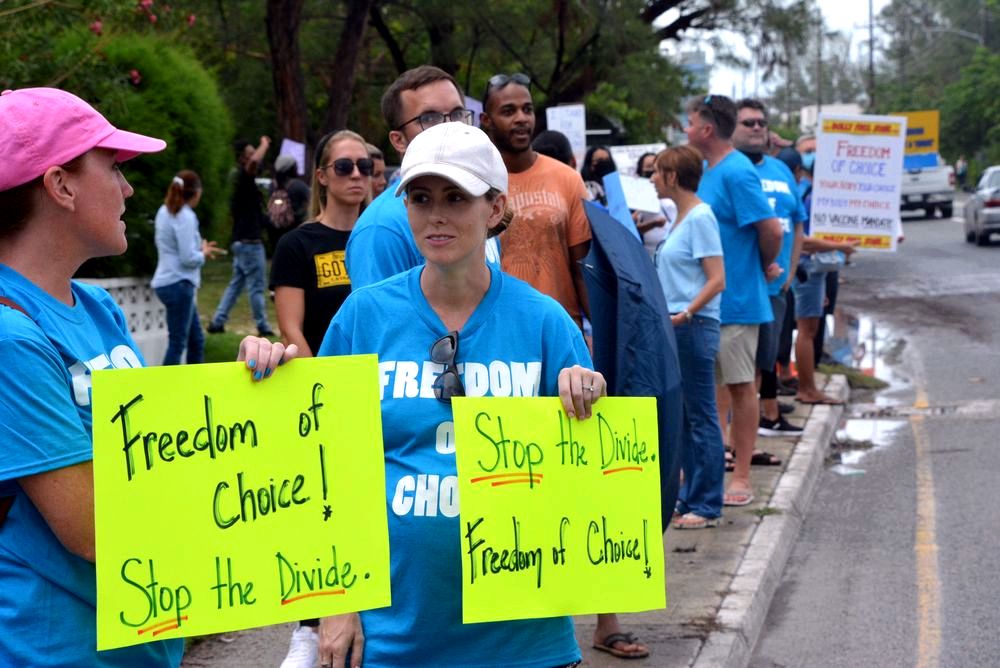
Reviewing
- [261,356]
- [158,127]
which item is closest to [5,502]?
[261,356]

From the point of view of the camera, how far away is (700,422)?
6926mm

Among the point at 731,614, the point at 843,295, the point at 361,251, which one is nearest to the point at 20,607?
the point at 361,251

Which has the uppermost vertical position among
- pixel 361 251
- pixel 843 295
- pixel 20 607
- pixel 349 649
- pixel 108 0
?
pixel 108 0

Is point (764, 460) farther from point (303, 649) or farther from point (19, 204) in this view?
point (19, 204)

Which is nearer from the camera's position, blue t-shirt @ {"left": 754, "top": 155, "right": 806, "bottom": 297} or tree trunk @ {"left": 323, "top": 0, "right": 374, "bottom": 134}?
blue t-shirt @ {"left": 754, "top": 155, "right": 806, "bottom": 297}

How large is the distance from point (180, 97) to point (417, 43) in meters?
15.9

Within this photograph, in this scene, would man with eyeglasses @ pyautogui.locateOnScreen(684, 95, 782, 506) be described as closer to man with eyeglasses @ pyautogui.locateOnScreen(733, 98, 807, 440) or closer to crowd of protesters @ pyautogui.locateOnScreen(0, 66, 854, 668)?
man with eyeglasses @ pyautogui.locateOnScreen(733, 98, 807, 440)

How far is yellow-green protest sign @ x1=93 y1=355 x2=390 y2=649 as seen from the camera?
2.46 meters

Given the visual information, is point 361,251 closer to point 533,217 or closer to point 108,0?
point 533,217

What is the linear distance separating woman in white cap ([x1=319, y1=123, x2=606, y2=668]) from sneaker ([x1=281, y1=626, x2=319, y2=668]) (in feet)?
6.27

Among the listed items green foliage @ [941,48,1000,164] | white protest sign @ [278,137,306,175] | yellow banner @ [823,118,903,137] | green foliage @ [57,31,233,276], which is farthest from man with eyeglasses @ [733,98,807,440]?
green foliage @ [941,48,1000,164]

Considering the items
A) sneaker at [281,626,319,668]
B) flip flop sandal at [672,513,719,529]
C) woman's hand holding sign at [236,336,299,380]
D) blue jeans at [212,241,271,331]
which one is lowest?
flip flop sandal at [672,513,719,529]

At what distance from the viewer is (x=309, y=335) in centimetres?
511

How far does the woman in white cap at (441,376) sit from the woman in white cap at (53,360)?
309 mm
